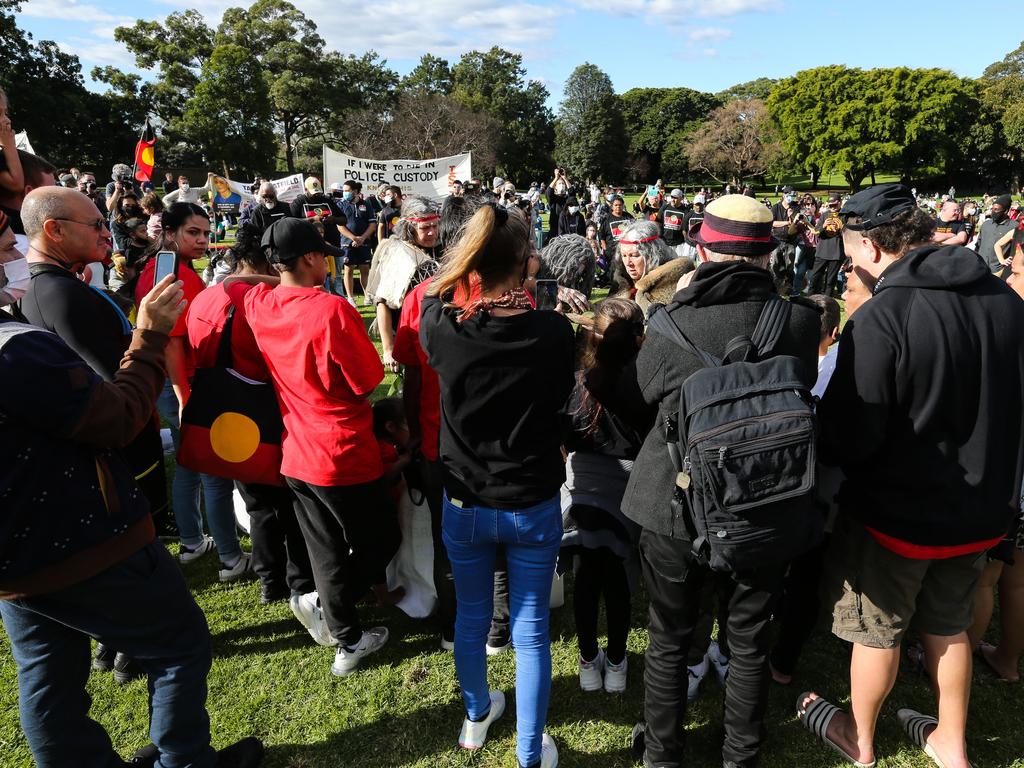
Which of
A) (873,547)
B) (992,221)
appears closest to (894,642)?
(873,547)

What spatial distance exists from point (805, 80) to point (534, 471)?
235 ft

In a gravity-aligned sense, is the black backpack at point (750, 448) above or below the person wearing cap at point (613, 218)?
below

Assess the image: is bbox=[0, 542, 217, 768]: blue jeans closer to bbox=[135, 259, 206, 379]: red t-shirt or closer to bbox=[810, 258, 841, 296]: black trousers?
bbox=[135, 259, 206, 379]: red t-shirt

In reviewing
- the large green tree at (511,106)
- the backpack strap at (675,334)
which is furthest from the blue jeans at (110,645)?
the large green tree at (511,106)

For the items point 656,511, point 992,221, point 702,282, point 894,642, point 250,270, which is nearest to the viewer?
point 702,282

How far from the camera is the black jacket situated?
6.28 feet

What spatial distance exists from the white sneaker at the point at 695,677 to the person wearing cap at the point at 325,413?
154 centimetres

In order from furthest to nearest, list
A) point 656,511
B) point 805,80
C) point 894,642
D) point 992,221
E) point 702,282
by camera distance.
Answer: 1. point 805,80
2. point 992,221
3. point 894,642
4. point 656,511
5. point 702,282

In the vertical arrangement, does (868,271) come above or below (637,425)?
above

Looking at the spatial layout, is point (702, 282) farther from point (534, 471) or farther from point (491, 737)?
point (491, 737)

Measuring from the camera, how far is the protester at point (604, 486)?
2.37 m

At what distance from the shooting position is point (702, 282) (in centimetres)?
193

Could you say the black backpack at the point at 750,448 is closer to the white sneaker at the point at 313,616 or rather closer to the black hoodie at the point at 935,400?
the black hoodie at the point at 935,400

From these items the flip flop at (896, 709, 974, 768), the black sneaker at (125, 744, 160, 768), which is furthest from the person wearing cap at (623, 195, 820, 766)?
the black sneaker at (125, 744, 160, 768)
